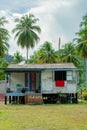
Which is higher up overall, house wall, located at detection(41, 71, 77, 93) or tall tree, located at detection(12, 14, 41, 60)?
tall tree, located at detection(12, 14, 41, 60)

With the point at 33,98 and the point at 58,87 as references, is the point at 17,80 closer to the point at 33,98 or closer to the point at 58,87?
the point at 33,98

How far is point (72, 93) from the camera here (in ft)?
98.4

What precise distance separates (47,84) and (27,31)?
1032 inches

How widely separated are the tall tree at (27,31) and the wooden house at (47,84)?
2362 centimetres

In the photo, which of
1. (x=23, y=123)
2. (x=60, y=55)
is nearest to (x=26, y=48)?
(x=60, y=55)

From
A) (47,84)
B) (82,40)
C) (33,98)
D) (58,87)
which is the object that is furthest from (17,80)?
(82,40)

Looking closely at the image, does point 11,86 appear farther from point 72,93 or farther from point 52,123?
point 52,123

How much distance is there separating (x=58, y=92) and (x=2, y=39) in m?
17.9

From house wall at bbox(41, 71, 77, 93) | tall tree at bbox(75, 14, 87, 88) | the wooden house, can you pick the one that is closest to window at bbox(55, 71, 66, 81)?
the wooden house

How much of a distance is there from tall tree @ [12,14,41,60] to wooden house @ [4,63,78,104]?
23.6 metres

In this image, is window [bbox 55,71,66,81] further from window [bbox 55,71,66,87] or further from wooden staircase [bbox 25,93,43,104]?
wooden staircase [bbox 25,93,43,104]

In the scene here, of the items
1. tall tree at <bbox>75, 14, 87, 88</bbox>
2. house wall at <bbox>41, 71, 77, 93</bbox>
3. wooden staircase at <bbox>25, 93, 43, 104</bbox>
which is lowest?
wooden staircase at <bbox>25, 93, 43, 104</bbox>

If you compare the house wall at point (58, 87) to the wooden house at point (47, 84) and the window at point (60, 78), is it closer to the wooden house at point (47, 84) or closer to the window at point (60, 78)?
the wooden house at point (47, 84)

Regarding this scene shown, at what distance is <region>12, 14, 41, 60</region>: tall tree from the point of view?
178 feet
